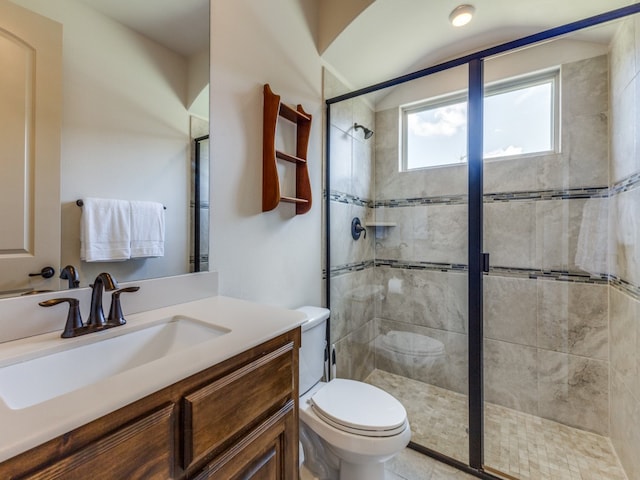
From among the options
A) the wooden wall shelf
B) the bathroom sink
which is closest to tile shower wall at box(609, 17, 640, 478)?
the wooden wall shelf

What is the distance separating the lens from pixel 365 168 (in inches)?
90.5

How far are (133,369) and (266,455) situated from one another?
0.45m

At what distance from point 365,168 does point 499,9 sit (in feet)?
3.96

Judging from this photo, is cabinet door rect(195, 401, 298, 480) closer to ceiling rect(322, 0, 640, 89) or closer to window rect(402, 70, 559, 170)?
window rect(402, 70, 559, 170)

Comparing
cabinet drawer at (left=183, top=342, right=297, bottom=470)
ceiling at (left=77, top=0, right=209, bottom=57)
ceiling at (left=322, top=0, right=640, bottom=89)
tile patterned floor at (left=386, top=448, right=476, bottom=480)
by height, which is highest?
ceiling at (left=322, top=0, right=640, bottom=89)

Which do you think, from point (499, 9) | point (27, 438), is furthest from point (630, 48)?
point (27, 438)

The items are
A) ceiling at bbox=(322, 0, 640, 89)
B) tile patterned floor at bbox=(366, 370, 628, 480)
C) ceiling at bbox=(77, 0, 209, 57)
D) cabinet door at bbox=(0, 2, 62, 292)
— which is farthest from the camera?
ceiling at bbox=(322, 0, 640, 89)

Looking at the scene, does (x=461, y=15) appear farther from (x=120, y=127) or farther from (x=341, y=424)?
(x=341, y=424)

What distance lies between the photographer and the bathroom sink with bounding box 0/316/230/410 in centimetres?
62

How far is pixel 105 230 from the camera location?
3.05 feet

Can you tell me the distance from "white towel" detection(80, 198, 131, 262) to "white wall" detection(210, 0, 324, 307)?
0.32 m

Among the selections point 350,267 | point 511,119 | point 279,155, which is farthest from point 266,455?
point 511,119

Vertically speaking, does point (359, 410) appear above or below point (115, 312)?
below

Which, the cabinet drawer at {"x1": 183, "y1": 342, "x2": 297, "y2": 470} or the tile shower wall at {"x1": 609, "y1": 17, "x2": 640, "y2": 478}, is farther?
the tile shower wall at {"x1": 609, "y1": 17, "x2": 640, "y2": 478}
